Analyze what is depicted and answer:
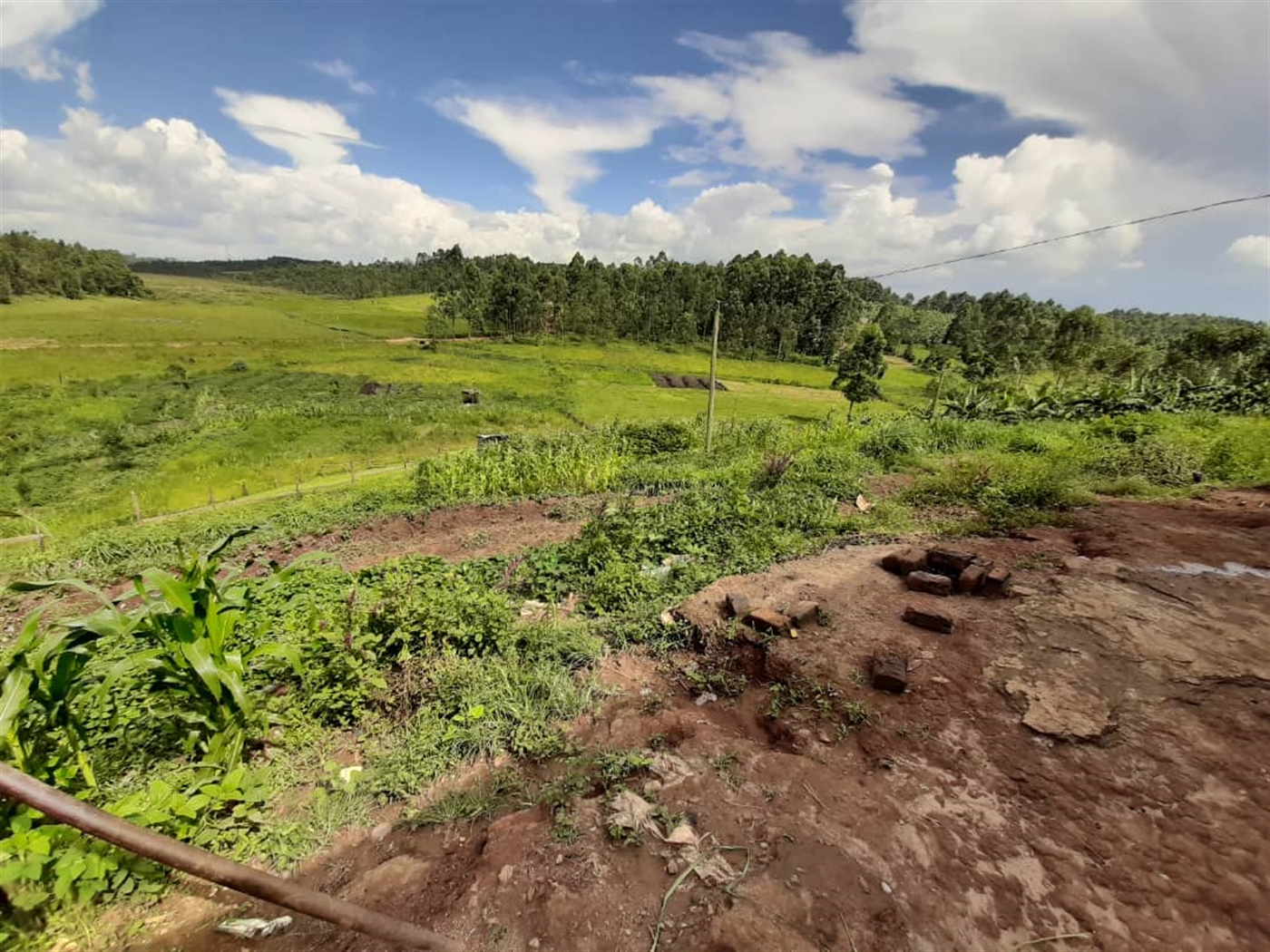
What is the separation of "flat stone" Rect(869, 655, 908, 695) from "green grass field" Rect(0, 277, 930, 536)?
20511mm

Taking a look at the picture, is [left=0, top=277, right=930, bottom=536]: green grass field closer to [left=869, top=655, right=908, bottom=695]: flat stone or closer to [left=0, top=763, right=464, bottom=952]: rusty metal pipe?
[left=0, top=763, right=464, bottom=952]: rusty metal pipe

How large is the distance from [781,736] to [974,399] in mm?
22001

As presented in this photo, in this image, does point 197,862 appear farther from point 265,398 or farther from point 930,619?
point 265,398

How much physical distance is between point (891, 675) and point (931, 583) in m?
1.87

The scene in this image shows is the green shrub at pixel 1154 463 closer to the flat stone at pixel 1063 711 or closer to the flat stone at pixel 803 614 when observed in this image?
the flat stone at pixel 1063 711

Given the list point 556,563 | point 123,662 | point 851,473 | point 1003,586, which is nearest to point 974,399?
point 851,473

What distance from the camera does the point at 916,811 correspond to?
3.15 meters

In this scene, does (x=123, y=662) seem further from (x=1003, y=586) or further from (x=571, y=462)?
(x=571, y=462)

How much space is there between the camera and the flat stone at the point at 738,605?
17.0 ft

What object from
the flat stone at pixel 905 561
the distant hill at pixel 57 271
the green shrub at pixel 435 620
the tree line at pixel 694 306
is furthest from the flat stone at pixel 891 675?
the distant hill at pixel 57 271

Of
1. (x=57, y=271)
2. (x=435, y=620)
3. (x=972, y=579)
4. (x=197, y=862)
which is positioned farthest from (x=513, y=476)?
(x=57, y=271)

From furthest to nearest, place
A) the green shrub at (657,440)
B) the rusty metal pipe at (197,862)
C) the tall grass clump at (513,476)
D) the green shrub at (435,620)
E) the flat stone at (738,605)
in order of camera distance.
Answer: the green shrub at (657,440), the tall grass clump at (513,476), the flat stone at (738,605), the green shrub at (435,620), the rusty metal pipe at (197,862)

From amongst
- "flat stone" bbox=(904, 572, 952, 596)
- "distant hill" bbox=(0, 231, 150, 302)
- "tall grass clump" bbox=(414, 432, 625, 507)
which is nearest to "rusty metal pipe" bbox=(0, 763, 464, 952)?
"flat stone" bbox=(904, 572, 952, 596)

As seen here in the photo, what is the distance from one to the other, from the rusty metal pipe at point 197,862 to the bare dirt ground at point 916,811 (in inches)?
24.4
